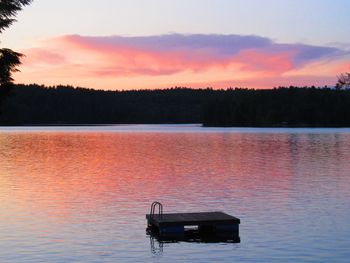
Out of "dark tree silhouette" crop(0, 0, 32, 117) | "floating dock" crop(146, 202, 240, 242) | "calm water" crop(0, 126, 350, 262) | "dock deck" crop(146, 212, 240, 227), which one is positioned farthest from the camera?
"dock deck" crop(146, 212, 240, 227)

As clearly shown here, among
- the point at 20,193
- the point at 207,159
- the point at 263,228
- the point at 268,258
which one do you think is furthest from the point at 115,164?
the point at 268,258

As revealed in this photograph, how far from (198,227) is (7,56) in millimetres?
17201

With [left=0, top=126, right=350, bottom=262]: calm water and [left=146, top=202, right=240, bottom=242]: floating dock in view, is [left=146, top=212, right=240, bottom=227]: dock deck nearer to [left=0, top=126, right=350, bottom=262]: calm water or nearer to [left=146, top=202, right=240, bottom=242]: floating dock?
[left=146, top=202, right=240, bottom=242]: floating dock

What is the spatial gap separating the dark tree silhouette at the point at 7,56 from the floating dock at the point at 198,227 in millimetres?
14506

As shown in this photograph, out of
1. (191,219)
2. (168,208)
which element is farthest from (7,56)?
(168,208)

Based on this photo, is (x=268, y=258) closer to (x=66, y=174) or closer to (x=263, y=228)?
(x=263, y=228)

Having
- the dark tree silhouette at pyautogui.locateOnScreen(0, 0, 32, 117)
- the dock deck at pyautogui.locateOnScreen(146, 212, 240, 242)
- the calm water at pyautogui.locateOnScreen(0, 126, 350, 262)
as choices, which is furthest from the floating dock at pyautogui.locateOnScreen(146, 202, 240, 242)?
the dark tree silhouette at pyautogui.locateOnScreen(0, 0, 32, 117)

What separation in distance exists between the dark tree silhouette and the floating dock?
47.6 ft

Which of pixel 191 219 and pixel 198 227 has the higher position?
pixel 191 219

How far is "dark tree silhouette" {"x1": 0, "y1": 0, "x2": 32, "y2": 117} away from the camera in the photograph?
19.7 metres

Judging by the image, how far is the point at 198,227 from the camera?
34156mm

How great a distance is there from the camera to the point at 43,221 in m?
36.5

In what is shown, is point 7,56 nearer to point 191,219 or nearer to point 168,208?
point 191,219

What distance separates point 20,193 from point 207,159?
4211 centimetres
